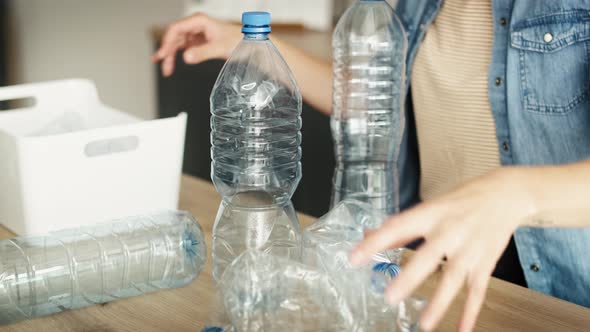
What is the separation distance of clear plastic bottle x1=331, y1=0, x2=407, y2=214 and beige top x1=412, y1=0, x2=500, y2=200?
7 cm

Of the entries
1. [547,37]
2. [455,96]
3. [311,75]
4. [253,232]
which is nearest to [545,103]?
[547,37]

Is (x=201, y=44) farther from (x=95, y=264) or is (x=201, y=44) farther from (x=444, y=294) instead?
(x=444, y=294)

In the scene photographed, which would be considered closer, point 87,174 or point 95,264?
point 95,264

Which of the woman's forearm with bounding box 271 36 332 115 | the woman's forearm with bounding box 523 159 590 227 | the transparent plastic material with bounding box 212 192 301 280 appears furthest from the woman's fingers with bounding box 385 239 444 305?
the woman's forearm with bounding box 271 36 332 115

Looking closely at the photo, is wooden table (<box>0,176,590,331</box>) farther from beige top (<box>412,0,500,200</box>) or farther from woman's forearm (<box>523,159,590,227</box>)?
beige top (<box>412,0,500,200</box>)

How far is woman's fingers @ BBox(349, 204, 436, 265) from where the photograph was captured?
72cm

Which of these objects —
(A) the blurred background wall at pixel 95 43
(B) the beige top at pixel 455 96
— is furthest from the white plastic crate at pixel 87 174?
(A) the blurred background wall at pixel 95 43

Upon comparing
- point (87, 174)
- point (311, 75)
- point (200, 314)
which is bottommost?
point (200, 314)

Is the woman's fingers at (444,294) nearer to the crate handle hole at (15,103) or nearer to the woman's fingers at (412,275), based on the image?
the woman's fingers at (412,275)

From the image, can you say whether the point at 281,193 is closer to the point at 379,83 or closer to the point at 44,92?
the point at 379,83

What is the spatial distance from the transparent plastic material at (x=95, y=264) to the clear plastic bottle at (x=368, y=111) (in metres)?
0.46

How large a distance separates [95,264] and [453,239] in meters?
0.59

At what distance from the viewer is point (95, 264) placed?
3.55 ft

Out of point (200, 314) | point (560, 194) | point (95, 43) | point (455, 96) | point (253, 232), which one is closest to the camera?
point (560, 194)
